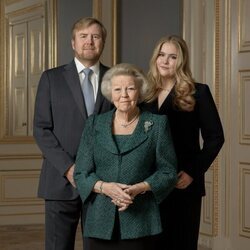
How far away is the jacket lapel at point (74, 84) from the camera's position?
2773mm

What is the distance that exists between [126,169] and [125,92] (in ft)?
0.97

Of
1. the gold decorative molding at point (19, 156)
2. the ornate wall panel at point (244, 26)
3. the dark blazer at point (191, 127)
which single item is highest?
the ornate wall panel at point (244, 26)

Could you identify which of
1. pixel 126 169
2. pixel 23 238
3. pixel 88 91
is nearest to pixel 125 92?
pixel 126 169

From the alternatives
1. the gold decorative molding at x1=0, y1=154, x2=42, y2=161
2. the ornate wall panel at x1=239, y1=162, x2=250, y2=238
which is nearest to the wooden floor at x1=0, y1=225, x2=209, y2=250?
the ornate wall panel at x1=239, y1=162, x2=250, y2=238

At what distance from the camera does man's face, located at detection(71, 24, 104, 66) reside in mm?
2707

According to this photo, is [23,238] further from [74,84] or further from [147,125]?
[147,125]

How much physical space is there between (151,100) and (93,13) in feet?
11.2

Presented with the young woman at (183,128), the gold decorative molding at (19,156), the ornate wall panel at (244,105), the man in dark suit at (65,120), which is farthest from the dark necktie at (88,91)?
the gold decorative molding at (19,156)

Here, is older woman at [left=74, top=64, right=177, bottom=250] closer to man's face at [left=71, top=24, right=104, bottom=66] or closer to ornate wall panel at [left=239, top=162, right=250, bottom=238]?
man's face at [left=71, top=24, right=104, bottom=66]

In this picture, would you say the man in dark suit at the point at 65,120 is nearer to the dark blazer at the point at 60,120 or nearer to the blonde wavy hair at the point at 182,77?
the dark blazer at the point at 60,120

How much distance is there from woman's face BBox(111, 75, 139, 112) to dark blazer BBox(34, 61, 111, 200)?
32 centimetres

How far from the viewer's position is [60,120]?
9.14 feet

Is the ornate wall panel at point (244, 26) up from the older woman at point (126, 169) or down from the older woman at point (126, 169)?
up

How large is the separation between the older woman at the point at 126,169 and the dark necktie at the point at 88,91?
290mm
